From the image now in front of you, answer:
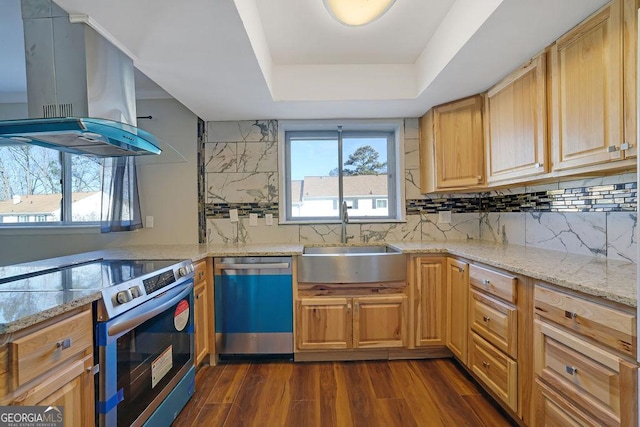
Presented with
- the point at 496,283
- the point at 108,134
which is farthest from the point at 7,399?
the point at 496,283

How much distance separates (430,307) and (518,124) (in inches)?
56.6

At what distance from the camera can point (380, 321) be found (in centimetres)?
225

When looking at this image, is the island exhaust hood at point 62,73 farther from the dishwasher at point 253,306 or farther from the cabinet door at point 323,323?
the cabinet door at point 323,323

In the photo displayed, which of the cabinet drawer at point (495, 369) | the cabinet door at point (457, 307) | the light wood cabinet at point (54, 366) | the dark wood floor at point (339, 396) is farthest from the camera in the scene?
the cabinet door at point (457, 307)

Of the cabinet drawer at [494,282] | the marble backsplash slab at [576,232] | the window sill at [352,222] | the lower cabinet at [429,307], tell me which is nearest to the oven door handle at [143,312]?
the window sill at [352,222]

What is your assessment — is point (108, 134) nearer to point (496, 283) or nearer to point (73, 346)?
point (73, 346)

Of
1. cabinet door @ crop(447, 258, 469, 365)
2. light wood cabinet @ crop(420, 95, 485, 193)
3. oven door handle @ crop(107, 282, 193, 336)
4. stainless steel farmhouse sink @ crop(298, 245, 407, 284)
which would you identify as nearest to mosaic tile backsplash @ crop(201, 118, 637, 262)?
light wood cabinet @ crop(420, 95, 485, 193)

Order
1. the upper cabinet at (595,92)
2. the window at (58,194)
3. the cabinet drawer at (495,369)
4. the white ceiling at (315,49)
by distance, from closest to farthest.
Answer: the upper cabinet at (595,92) → the white ceiling at (315,49) → the cabinet drawer at (495,369) → the window at (58,194)

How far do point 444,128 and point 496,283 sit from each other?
1.40 m

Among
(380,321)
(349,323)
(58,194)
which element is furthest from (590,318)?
(58,194)

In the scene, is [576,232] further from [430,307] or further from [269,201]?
[269,201]

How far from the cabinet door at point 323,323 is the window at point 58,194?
2245 mm

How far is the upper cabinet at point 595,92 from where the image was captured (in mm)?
1225

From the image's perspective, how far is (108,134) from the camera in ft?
4.58
